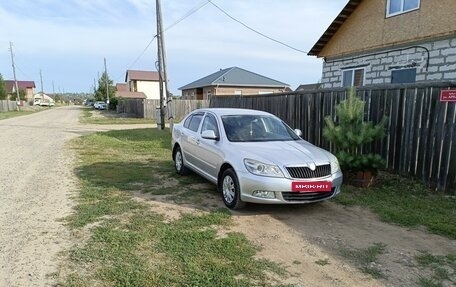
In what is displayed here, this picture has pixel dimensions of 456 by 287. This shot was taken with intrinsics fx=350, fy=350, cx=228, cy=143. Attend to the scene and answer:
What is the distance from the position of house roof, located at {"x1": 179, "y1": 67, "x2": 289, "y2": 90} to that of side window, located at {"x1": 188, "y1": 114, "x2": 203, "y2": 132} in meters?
29.4

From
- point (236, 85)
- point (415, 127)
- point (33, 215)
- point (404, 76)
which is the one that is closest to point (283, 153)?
point (415, 127)

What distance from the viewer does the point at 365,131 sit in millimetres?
6734

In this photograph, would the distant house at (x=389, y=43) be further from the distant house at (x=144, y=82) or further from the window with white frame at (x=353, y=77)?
the distant house at (x=144, y=82)

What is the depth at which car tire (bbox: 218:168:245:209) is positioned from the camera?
5164 millimetres

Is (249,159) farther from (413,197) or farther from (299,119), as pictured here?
(299,119)

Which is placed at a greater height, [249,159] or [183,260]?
[249,159]

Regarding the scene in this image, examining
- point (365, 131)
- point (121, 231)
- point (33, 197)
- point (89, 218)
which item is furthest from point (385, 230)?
point (33, 197)

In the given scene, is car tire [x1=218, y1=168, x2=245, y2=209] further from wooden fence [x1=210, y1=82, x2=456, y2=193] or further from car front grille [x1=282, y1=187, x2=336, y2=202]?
wooden fence [x1=210, y1=82, x2=456, y2=193]

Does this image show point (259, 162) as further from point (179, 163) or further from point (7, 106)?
point (7, 106)

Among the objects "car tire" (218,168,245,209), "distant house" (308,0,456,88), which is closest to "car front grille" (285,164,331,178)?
"car tire" (218,168,245,209)

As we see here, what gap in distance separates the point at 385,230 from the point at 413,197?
1.85m

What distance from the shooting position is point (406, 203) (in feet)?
18.9

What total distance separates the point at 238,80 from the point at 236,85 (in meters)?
0.86

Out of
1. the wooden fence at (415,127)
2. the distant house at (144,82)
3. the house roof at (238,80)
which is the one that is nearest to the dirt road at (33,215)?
the wooden fence at (415,127)
